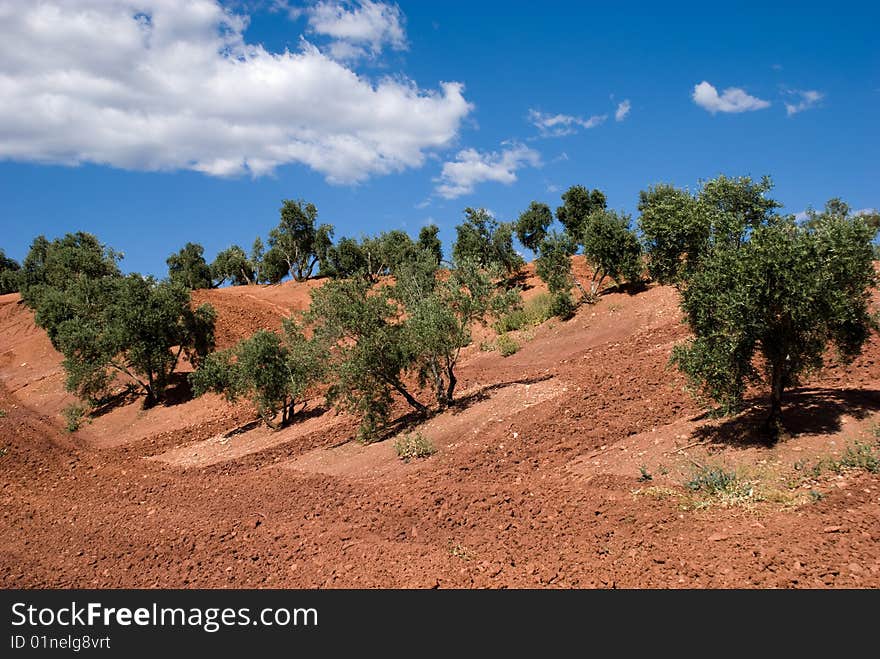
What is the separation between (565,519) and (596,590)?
2621 millimetres

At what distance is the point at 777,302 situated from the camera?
35.3 ft

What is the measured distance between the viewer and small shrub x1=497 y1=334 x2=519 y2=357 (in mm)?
30234

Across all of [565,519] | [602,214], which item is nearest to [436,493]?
[565,519]

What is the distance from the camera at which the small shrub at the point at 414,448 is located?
646 inches

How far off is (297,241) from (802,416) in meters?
63.1

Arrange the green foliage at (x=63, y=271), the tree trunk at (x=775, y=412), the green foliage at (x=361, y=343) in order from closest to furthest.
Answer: the tree trunk at (x=775, y=412) < the green foliage at (x=361, y=343) < the green foliage at (x=63, y=271)

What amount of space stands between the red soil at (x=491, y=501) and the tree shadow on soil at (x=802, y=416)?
0.08m

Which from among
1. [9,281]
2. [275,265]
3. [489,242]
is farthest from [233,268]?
[489,242]

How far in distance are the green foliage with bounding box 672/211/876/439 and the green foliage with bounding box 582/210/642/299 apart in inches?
883

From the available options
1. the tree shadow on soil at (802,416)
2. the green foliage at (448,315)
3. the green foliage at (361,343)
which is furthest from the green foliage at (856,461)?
the green foliage at (361,343)

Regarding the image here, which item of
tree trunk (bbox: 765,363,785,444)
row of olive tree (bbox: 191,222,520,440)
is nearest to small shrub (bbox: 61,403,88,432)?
row of olive tree (bbox: 191,222,520,440)

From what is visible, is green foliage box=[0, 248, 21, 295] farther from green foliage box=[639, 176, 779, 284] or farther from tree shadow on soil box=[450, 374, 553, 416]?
green foliage box=[639, 176, 779, 284]

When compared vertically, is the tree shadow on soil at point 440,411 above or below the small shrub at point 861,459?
above

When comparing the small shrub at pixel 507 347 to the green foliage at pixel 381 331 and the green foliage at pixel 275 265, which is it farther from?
the green foliage at pixel 275 265
